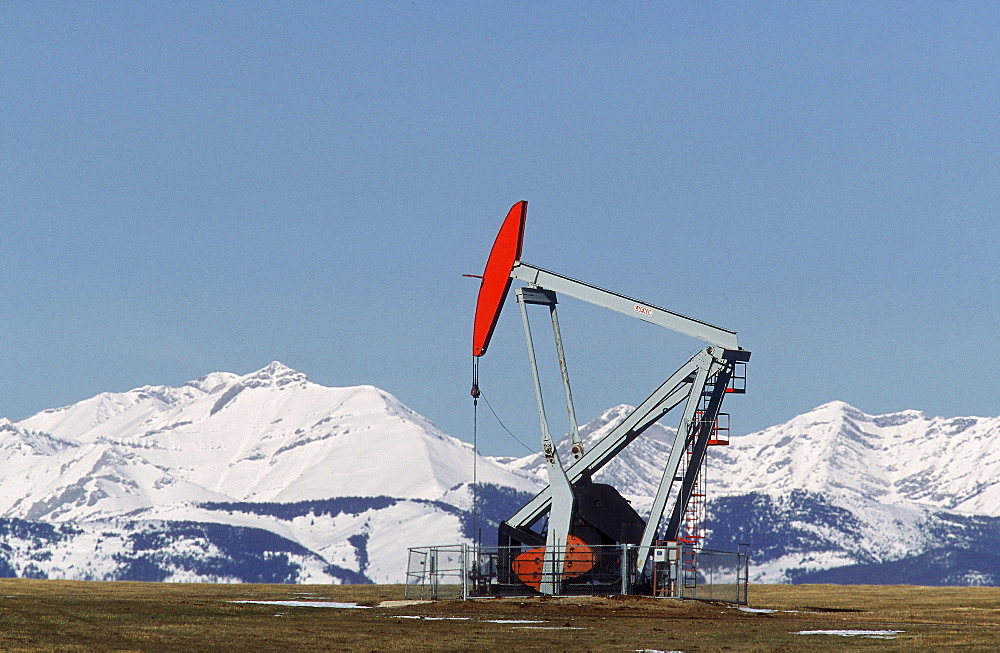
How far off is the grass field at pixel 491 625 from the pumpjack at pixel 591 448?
10.2ft

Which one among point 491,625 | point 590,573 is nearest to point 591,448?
point 590,573

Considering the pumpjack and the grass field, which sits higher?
the pumpjack

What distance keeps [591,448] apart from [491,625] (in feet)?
43.9

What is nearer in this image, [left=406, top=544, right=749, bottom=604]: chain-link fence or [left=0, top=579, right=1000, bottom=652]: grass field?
[left=0, top=579, right=1000, bottom=652]: grass field

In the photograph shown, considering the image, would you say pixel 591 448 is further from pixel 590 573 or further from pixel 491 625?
pixel 491 625

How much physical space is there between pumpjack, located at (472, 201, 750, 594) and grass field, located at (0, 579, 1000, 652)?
3.11 m

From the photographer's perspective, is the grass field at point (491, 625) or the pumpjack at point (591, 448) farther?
the pumpjack at point (591, 448)

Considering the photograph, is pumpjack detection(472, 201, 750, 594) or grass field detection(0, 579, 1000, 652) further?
pumpjack detection(472, 201, 750, 594)

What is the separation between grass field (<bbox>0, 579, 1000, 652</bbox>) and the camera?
30625 mm

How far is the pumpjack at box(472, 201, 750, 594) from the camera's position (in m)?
48.3

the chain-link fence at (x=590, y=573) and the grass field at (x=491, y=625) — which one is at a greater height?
the chain-link fence at (x=590, y=573)

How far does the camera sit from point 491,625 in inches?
1448

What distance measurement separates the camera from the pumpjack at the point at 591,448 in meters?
48.3

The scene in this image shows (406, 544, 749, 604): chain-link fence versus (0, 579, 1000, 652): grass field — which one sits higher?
(406, 544, 749, 604): chain-link fence
